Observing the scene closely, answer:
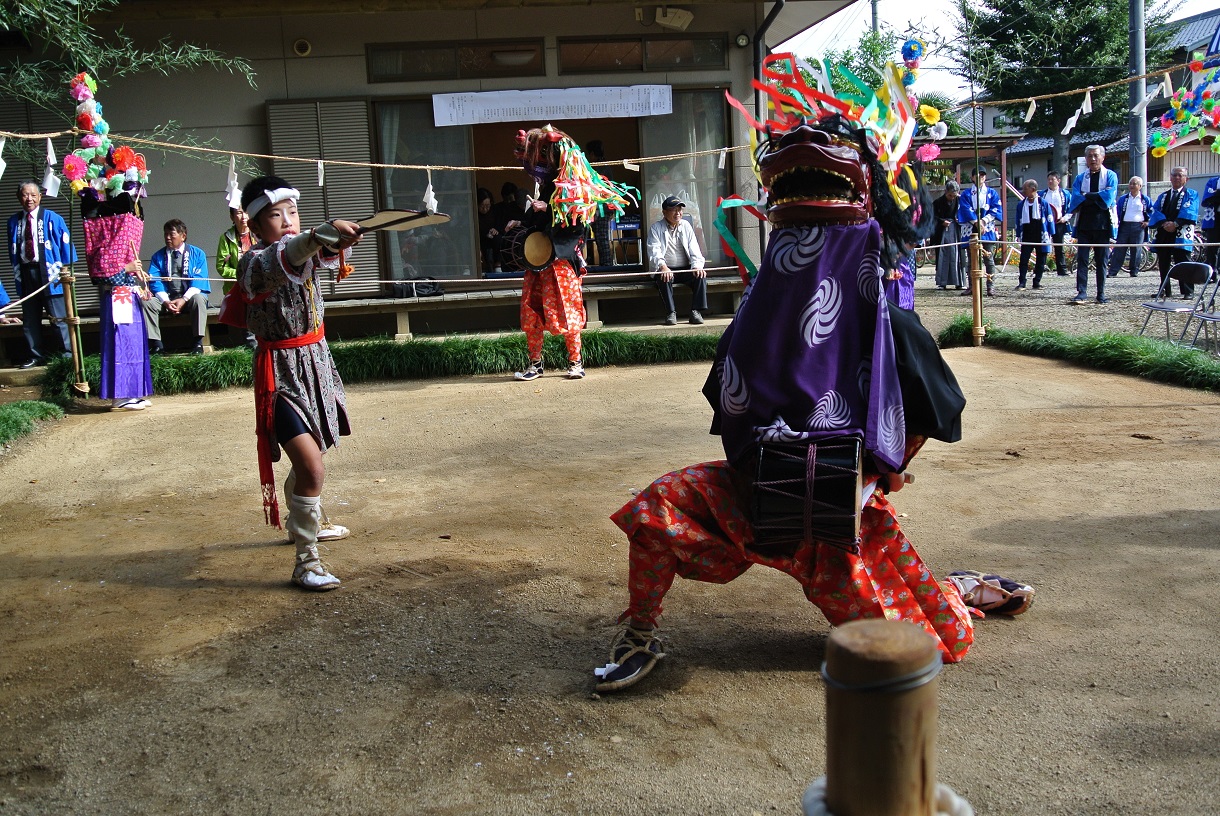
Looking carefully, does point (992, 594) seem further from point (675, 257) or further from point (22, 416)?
point (675, 257)

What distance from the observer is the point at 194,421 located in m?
7.82

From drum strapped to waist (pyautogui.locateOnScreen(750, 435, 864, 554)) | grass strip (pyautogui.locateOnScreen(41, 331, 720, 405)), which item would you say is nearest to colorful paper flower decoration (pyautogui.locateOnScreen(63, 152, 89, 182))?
grass strip (pyautogui.locateOnScreen(41, 331, 720, 405))

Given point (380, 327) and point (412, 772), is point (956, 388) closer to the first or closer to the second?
point (412, 772)

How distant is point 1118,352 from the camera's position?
8492mm

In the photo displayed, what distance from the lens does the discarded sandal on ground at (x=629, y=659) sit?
10.3 ft

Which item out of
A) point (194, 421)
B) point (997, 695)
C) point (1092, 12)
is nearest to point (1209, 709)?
point (997, 695)

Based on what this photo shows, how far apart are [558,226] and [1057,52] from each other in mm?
23127

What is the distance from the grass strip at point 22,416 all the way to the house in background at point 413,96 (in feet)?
11.7

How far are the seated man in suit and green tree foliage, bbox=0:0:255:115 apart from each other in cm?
148

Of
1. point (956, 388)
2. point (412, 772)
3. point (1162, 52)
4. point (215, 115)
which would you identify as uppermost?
point (1162, 52)

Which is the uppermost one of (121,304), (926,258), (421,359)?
(926,258)

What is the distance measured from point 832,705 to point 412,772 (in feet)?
5.20

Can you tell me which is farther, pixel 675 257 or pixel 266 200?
pixel 675 257

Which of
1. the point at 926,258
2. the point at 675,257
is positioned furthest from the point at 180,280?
the point at 926,258
